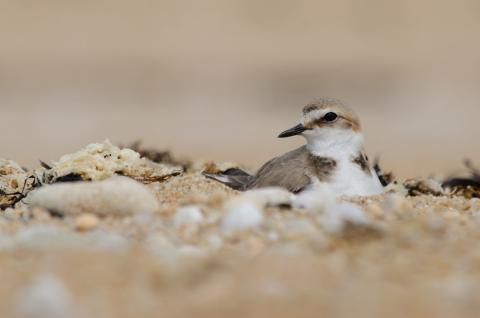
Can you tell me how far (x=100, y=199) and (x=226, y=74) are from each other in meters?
14.8

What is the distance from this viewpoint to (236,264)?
280 cm

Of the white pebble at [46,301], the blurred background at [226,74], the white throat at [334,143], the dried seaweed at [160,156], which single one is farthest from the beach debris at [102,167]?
the blurred background at [226,74]

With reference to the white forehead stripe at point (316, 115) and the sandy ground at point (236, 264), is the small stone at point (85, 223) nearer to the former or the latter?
the sandy ground at point (236, 264)

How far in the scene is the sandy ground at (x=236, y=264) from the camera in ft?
8.24

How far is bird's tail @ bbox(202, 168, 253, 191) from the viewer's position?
17.1ft

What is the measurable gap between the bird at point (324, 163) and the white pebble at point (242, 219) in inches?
57.2

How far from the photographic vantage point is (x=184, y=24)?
20500mm

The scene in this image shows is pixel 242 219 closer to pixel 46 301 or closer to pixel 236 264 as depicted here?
pixel 236 264

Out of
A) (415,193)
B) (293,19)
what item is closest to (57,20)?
(293,19)

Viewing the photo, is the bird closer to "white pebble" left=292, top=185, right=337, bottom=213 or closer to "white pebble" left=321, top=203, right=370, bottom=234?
"white pebble" left=292, top=185, right=337, bottom=213

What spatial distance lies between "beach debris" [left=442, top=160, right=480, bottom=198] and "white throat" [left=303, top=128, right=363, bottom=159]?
1.84ft

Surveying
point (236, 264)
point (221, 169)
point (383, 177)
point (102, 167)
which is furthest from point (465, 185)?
point (236, 264)

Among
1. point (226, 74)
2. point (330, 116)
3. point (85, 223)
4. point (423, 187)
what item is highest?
point (226, 74)

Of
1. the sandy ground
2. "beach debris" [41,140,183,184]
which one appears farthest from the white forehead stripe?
the sandy ground
